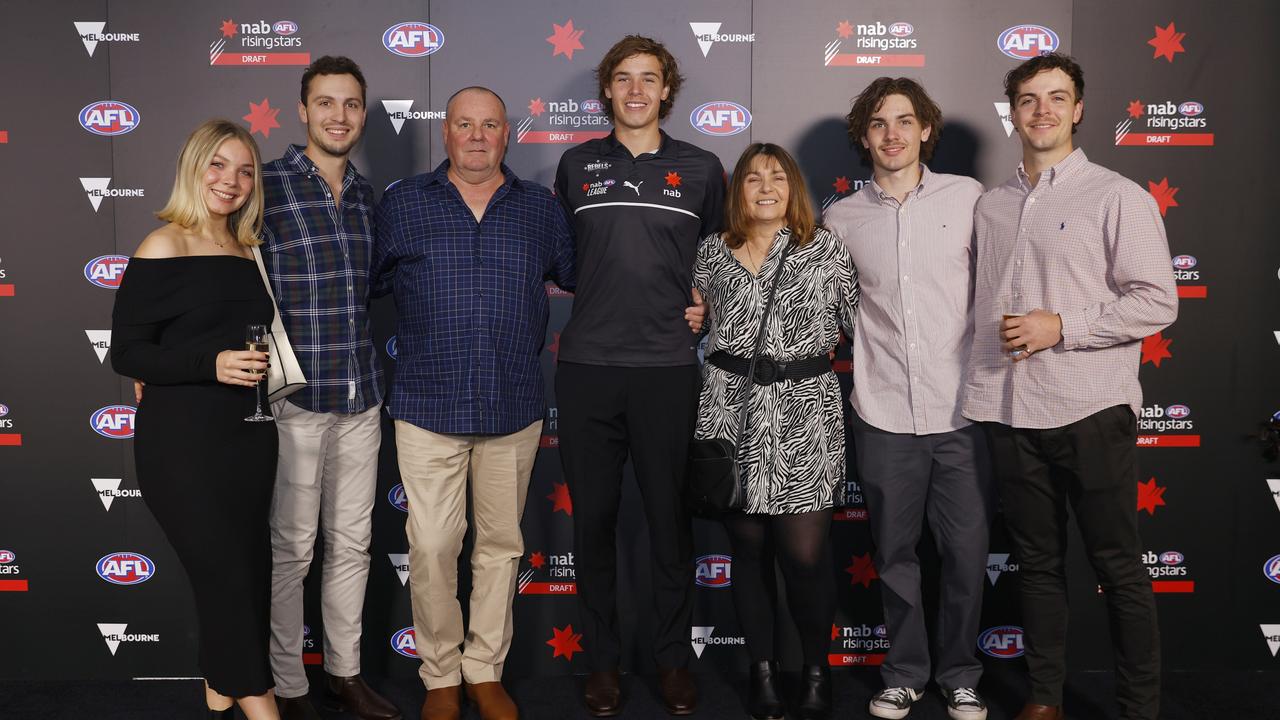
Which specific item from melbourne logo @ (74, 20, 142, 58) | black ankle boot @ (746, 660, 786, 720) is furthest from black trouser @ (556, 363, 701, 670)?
melbourne logo @ (74, 20, 142, 58)

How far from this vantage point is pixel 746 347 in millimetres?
2662

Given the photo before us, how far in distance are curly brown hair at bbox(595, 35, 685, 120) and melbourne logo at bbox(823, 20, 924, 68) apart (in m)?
0.76

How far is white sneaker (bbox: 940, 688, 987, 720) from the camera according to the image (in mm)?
2842

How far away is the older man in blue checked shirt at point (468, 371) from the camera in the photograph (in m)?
2.71

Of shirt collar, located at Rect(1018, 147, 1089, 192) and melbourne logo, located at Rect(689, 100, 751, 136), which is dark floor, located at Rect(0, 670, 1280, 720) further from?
melbourne logo, located at Rect(689, 100, 751, 136)

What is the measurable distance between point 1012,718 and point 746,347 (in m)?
Result: 1.61

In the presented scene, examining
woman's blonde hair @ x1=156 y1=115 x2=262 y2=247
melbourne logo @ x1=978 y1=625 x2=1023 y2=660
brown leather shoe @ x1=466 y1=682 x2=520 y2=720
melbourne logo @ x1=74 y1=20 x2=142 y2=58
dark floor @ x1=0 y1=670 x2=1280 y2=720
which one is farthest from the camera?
melbourne logo @ x1=978 y1=625 x2=1023 y2=660

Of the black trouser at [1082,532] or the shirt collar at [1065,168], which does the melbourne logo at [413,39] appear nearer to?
the shirt collar at [1065,168]

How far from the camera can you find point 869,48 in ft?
11.0

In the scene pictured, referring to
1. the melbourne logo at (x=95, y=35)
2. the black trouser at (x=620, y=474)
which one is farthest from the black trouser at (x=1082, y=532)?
the melbourne logo at (x=95, y=35)

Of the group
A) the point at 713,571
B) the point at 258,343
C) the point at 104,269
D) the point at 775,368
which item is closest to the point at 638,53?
the point at 775,368

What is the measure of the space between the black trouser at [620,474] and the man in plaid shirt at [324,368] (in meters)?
0.68

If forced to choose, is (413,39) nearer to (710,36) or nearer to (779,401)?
(710,36)

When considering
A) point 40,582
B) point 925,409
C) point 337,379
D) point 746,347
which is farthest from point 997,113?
point 40,582
